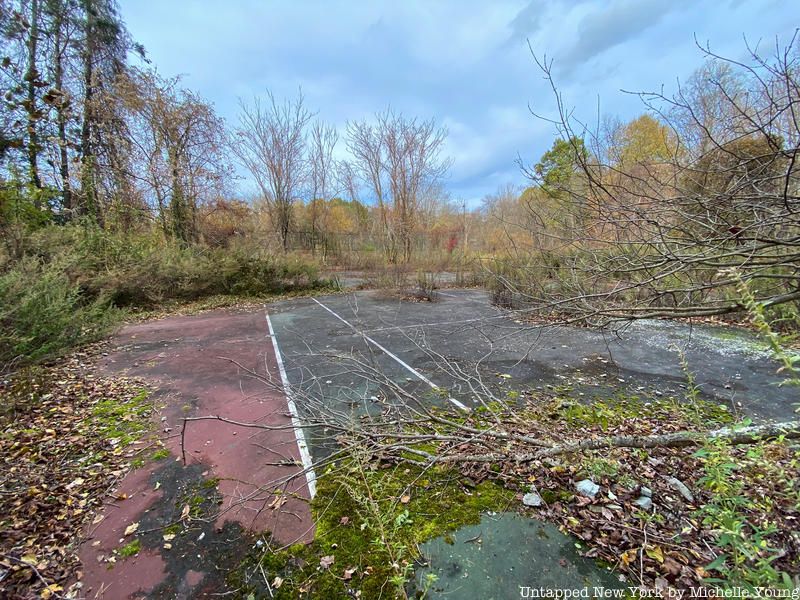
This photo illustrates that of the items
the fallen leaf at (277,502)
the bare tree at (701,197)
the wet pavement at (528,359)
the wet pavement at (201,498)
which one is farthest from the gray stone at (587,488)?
the fallen leaf at (277,502)

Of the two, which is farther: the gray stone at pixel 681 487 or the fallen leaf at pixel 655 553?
the gray stone at pixel 681 487

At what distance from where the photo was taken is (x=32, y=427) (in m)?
2.81

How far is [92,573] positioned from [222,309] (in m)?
8.19

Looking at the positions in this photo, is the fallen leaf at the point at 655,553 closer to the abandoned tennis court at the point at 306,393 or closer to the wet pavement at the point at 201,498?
the abandoned tennis court at the point at 306,393

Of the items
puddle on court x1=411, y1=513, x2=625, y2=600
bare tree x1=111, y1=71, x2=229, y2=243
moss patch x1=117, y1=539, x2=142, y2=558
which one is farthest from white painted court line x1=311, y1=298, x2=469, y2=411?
bare tree x1=111, y1=71, x2=229, y2=243

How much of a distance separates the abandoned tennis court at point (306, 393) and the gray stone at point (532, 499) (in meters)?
0.13

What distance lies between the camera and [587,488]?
197 cm

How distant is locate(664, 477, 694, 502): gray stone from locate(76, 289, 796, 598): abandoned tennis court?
80 cm

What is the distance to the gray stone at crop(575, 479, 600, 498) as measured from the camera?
194 cm

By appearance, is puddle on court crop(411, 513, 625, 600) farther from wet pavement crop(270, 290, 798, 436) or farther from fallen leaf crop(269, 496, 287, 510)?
wet pavement crop(270, 290, 798, 436)

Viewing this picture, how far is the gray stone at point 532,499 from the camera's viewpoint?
194 cm

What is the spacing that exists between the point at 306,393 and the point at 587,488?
240 cm

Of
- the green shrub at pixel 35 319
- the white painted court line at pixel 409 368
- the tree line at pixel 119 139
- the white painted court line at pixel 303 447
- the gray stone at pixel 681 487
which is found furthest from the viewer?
the tree line at pixel 119 139

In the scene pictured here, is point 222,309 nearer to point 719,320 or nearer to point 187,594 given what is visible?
point 187,594
